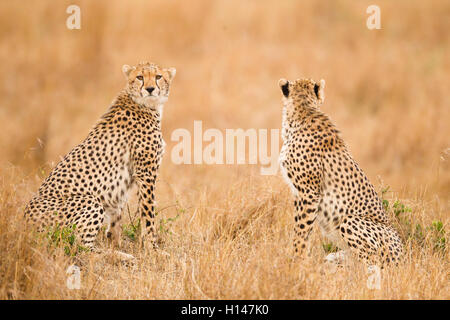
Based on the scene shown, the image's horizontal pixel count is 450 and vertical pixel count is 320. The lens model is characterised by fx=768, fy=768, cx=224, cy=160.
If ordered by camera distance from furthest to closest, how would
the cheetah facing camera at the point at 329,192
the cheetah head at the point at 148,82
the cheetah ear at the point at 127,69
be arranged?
the cheetah ear at the point at 127,69 < the cheetah head at the point at 148,82 < the cheetah facing camera at the point at 329,192

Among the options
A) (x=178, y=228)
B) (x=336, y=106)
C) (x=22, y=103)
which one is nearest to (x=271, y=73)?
(x=336, y=106)

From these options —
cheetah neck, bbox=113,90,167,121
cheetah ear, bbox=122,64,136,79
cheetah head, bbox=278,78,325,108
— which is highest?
cheetah ear, bbox=122,64,136,79

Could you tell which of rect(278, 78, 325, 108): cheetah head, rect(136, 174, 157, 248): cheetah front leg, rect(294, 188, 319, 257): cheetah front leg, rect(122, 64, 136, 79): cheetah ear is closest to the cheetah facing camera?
rect(294, 188, 319, 257): cheetah front leg

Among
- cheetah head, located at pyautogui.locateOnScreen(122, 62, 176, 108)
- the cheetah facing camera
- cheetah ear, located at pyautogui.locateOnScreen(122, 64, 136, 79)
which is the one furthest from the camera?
cheetah ear, located at pyautogui.locateOnScreen(122, 64, 136, 79)

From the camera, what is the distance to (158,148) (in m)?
5.27

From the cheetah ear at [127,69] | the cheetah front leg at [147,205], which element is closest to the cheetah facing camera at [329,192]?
the cheetah front leg at [147,205]

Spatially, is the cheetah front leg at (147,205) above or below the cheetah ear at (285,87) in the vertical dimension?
below

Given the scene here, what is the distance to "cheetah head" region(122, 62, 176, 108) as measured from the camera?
509cm

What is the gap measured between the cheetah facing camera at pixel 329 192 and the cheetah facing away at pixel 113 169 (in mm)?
931

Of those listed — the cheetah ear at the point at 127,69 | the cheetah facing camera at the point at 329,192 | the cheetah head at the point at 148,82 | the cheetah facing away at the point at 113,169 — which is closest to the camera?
the cheetah facing away at the point at 113,169

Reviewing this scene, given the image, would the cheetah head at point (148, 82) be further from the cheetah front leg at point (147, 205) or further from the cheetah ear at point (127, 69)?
the cheetah front leg at point (147, 205)

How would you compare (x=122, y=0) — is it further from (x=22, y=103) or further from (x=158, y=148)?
(x=158, y=148)

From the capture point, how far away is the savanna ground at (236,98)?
17.5ft

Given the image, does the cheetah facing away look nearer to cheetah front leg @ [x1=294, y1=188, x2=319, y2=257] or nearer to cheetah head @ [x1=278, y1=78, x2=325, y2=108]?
cheetah head @ [x1=278, y1=78, x2=325, y2=108]
